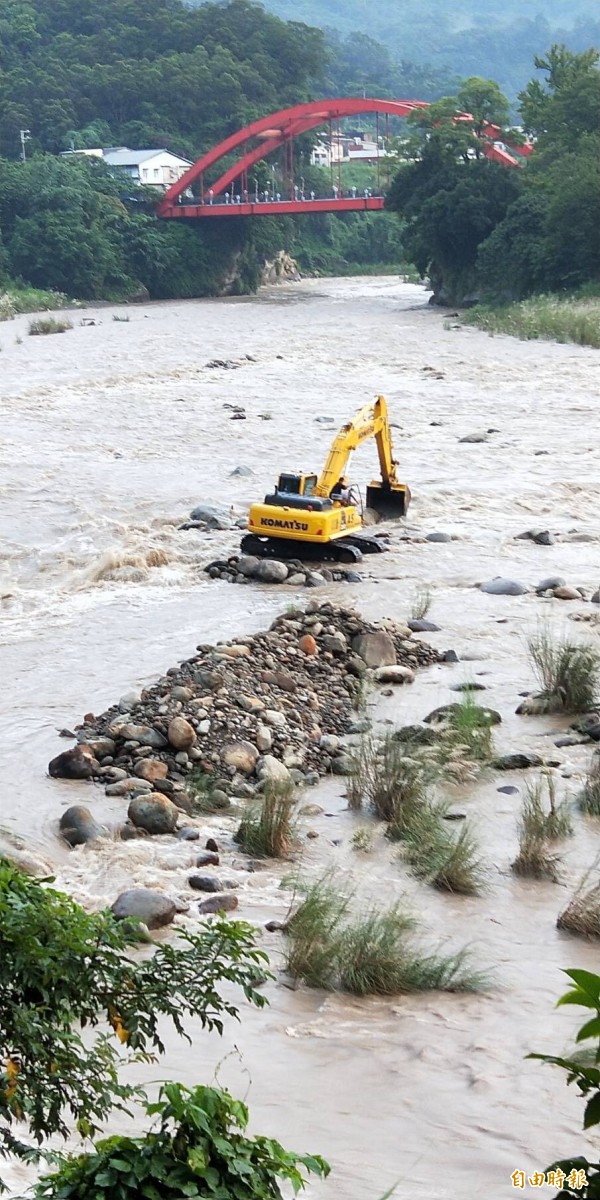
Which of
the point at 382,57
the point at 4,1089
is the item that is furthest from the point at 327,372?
the point at 382,57

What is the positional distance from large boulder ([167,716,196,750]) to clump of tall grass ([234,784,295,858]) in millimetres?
970

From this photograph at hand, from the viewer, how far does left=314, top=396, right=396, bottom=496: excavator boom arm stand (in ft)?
44.5

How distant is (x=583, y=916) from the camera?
650 centimetres

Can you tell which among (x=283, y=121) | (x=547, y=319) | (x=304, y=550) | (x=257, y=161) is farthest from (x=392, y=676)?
(x=257, y=161)

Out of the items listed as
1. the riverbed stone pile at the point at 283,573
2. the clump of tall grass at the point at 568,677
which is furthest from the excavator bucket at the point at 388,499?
the clump of tall grass at the point at 568,677

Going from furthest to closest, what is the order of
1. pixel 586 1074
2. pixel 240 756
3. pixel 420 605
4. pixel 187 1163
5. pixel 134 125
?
pixel 134 125
pixel 420 605
pixel 240 756
pixel 187 1163
pixel 586 1074

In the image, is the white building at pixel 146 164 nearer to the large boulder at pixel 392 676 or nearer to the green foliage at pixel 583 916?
the large boulder at pixel 392 676

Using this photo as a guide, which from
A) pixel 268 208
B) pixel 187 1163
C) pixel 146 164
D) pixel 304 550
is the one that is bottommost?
pixel 304 550

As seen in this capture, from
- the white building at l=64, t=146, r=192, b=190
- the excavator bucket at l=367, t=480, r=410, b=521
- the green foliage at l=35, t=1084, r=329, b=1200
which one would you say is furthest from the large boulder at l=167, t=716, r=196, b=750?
the white building at l=64, t=146, r=192, b=190

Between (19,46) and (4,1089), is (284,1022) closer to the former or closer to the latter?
(4,1089)

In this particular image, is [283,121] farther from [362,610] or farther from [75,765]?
[75,765]

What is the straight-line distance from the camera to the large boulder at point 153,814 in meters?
7.64

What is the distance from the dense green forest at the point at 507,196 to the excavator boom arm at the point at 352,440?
1305 inches

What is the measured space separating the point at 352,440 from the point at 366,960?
834 centimetres
